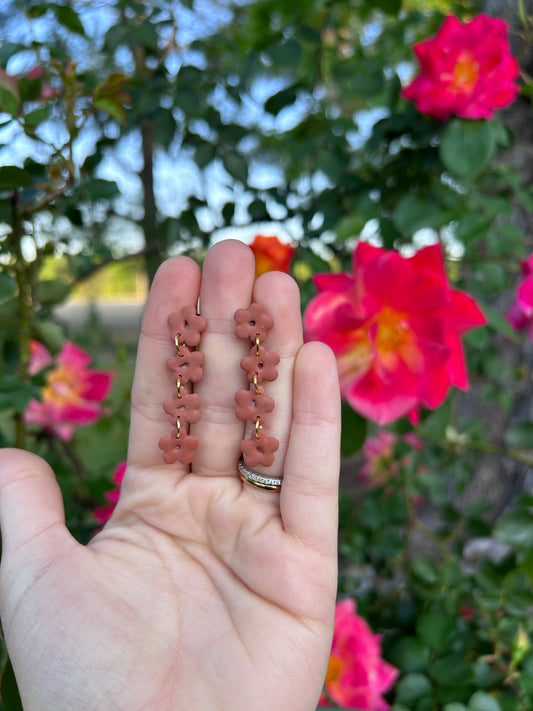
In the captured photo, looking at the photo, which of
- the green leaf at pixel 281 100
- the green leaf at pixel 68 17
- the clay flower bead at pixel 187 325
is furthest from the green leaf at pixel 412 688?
the green leaf at pixel 68 17

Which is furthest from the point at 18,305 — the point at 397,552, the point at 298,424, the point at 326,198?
the point at 397,552

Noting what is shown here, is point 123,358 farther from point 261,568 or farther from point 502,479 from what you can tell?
point 502,479

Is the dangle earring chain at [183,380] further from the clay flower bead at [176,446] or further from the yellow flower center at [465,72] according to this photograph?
the yellow flower center at [465,72]

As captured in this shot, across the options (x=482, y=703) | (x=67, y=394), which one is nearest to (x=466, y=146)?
(x=482, y=703)

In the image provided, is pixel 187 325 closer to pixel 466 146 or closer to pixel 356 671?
pixel 466 146

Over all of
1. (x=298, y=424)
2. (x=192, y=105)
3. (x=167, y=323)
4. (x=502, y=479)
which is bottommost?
(x=502, y=479)

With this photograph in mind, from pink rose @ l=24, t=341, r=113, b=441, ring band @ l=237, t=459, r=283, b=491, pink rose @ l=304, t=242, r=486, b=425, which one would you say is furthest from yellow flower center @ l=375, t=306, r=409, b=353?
pink rose @ l=24, t=341, r=113, b=441
